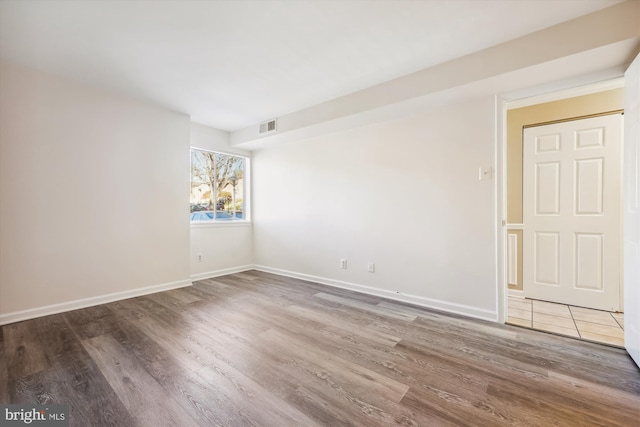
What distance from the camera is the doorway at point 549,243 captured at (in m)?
2.50

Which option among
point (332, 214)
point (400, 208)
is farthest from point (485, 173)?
point (332, 214)

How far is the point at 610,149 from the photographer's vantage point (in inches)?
113

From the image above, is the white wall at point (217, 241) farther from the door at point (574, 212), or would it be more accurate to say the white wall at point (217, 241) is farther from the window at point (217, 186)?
the door at point (574, 212)

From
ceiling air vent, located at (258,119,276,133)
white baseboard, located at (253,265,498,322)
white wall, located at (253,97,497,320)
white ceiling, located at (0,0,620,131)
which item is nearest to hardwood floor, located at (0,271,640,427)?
white baseboard, located at (253,265,498,322)

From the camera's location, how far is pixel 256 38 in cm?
220

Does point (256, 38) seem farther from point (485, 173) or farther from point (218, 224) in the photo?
point (218, 224)

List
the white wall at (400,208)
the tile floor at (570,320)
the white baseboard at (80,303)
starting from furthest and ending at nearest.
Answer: the white wall at (400,208) < the white baseboard at (80,303) < the tile floor at (570,320)

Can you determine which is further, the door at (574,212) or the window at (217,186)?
the window at (217,186)

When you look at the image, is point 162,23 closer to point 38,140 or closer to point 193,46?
point 193,46

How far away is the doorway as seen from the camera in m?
2.50

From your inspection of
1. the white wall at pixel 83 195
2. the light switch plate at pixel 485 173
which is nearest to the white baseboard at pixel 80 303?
the white wall at pixel 83 195

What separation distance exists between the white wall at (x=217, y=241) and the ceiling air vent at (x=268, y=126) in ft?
3.10

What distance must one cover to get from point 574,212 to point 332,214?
2.87 metres

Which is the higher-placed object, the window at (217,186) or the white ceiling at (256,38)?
the white ceiling at (256,38)
